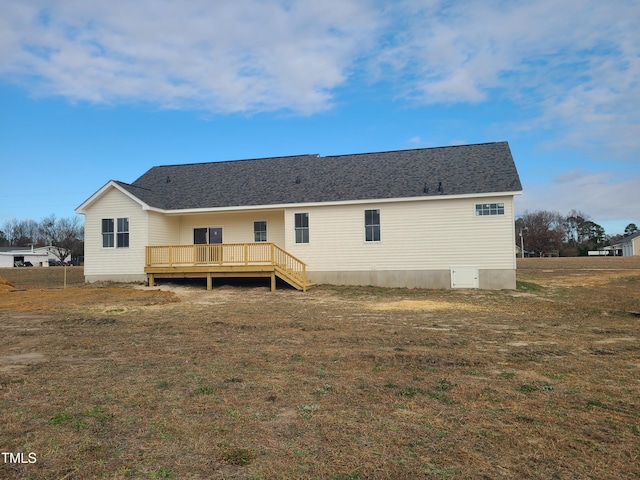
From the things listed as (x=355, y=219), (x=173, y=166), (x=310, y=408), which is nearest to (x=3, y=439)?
(x=310, y=408)

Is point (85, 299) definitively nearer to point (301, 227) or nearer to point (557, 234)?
point (301, 227)

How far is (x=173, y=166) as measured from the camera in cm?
2475

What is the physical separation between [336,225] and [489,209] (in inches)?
247

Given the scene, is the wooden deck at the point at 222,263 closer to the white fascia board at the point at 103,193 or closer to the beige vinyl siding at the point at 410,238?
the beige vinyl siding at the point at 410,238

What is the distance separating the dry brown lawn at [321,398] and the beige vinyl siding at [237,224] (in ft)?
34.8

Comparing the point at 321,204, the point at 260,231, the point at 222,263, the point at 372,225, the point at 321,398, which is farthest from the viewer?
the point at 260,231

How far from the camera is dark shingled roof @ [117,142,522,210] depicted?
18.2 m

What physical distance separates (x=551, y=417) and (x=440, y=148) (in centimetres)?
1848

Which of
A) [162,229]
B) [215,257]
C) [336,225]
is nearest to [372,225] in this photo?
[336,225]

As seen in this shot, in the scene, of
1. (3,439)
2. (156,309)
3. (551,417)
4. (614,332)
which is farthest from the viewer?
(156,309)

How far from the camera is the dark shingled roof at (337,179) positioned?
18250 mm

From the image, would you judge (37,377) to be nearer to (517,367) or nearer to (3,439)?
(3,439)

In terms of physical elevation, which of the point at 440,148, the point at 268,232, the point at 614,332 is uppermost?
the point at 440,148

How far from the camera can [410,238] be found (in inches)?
716
